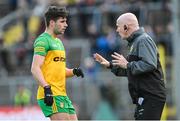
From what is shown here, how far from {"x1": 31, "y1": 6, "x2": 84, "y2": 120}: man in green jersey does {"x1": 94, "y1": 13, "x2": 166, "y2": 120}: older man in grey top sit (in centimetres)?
83

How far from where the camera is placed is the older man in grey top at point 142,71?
10.5m

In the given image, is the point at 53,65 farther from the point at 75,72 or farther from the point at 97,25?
the point at 97,25

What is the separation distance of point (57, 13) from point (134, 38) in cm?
117

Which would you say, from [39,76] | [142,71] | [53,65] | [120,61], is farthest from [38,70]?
[142,71]

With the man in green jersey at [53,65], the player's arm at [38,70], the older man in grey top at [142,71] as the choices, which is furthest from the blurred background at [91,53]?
the player's arm at [38,70]

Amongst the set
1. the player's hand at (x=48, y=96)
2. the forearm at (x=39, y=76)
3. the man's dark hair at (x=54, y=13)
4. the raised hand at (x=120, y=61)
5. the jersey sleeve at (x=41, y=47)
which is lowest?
the player's hand at (x=48, y=96)

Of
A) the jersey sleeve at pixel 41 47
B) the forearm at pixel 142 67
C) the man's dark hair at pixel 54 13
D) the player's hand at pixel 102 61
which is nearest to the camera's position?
the forearm at pixel 142 67

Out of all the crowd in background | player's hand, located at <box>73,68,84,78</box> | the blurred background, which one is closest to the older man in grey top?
player's hand, located at <box>73,68,84,78</box>

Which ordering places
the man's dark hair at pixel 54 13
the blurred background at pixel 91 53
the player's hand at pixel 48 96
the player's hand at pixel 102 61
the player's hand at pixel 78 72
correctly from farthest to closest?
the blurred background at pixel 91 53
the player's hand at pixel 78 72
the player's hand at pixel 102 61
the man's dark hair at pixel 54 13
the player's hand at pixel 48 96

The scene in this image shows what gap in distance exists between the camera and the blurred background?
2206 centimetres

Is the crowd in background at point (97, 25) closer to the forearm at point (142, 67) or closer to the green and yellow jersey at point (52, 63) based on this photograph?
the green and yellow jersey at point (52, 63)

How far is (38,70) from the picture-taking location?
10.6 meters

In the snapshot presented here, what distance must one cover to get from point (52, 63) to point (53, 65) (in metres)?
0.03

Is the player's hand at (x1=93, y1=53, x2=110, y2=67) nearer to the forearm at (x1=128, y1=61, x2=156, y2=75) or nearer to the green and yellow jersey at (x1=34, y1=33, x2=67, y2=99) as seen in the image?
the green and yellow jersey at (x1=34, y1=33, x2=67, y2=99)
